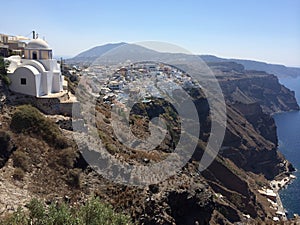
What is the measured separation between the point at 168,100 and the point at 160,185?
30653mm

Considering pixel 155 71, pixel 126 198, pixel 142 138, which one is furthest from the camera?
pixel 155 71

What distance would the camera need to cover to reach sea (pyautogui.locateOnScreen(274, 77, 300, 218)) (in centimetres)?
4239

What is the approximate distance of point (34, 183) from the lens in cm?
1345

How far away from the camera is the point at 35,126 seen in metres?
16.2

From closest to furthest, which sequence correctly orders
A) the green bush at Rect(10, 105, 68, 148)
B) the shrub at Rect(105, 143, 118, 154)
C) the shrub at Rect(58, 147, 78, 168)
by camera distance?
the shrub at Rect(58, 147, 78, 168) → the green bush at Rect(10, 105, 68, 148) → the shrub at Rect(105, 143, 118, 154)

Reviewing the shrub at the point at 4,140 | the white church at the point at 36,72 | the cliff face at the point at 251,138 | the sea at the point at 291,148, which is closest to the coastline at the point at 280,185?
the sea at the point at 291,148

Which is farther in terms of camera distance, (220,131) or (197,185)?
(220,131)

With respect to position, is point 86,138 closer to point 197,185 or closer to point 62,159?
point 62,159

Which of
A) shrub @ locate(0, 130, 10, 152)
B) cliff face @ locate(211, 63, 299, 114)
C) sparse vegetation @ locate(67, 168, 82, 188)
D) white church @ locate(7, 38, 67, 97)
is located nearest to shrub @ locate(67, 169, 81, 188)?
sparse vegetation @ locate(67, 168, 82, 188)

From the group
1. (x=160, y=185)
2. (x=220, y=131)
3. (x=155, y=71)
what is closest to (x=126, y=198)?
(x=160, y=185)

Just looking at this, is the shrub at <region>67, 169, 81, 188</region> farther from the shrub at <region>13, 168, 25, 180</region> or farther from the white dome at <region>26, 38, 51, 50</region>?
the white dome at <region>26, 38, 51, 50</region>

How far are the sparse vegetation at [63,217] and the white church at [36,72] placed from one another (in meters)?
9.20

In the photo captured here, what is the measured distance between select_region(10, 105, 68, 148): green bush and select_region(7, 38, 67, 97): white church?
214cm

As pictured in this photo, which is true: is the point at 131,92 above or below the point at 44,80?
below
